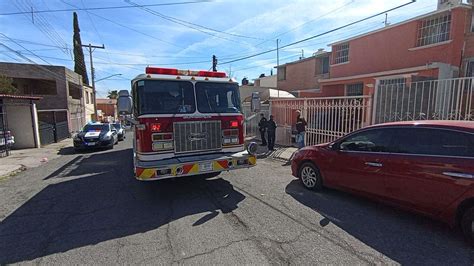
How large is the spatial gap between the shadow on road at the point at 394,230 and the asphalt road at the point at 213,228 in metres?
0.01

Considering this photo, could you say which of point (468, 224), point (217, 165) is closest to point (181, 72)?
point (217, 165)

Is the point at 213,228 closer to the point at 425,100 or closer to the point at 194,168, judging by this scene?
the point at 194,168

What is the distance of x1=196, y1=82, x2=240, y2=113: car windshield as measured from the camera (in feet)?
17.4

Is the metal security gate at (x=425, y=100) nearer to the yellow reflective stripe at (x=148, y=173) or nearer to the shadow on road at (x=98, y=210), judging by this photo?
the shadow on road at (x=98, y=210)

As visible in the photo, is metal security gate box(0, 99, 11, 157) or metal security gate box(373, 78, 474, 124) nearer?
metal security gate box(373, 78, 474, 124)

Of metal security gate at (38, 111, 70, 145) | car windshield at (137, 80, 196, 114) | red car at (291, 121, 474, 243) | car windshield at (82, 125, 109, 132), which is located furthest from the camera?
metal security gate at (38, 111, 70, 145)

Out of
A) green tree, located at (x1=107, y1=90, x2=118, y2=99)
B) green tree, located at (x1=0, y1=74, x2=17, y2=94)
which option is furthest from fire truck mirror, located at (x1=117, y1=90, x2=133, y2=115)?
green tree, located at (x1=107, y1=90, x2=118, y2=99)

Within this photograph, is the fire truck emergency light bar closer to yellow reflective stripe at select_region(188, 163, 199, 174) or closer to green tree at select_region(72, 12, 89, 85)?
yellow reflective stripe at select_region(188, 163, 199, 174)

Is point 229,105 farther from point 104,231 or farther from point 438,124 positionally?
point 438,124

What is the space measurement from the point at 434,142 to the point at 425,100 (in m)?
4.42

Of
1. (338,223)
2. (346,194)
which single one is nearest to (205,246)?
(338,223)

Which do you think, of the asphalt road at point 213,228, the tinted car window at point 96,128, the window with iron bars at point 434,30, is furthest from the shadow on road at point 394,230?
the tinted car window at point 96,128

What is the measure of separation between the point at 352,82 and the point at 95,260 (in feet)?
52.0

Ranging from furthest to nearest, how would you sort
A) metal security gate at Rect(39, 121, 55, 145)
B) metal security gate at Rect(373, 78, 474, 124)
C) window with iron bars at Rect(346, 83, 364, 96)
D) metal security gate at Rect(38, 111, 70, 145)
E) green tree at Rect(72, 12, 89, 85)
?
1. green tree at Rect(72, 12, 89, 85)
2. metal security gate at Rect(38, 111, 70, 145)
3. window with iron bars at Rect(346, 83, 364, 96)
4. metal security gate at Rect(39, 121, 55, 145)
5. metal security gate at Rect(373, 78, 474, 124)
